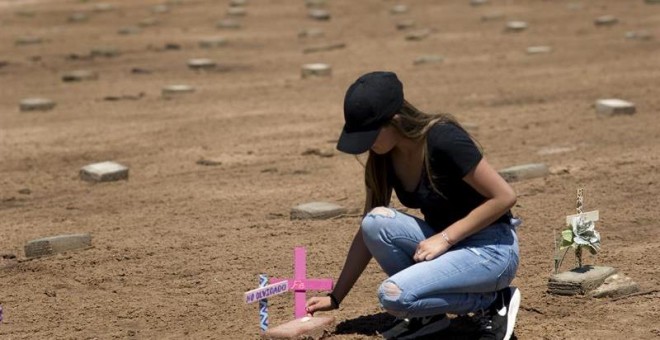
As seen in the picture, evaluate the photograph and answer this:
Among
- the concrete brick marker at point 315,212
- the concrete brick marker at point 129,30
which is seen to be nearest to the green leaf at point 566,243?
the concrete brick marker at point 315,212

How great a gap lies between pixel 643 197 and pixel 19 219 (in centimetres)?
405

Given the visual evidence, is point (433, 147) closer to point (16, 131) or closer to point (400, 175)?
point (400, 175)

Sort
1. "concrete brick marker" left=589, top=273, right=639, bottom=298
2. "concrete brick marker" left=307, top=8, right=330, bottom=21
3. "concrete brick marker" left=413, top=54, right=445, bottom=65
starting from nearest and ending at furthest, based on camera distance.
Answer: "concrete brick marker" left=589, top=273, right=639, bottom=298
"concrete brick marker" left=413, top=54, right=445, bottom=65
"concrete brick marker" left=307, top=8, right=330, bottom=21

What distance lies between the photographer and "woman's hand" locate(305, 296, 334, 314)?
520cm

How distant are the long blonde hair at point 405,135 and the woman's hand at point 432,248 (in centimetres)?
18

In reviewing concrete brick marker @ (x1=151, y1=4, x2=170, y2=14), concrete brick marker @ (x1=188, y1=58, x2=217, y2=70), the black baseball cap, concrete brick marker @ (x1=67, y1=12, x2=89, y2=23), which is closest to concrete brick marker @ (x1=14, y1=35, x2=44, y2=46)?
Answer: concrete brick marker @ (x1=67, y1=12, x2=89, y2=23)

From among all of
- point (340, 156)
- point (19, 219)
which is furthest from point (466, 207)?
point (340, 156)

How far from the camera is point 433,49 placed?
55.3 ft

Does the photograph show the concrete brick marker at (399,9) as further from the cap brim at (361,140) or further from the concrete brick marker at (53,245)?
the cap brim at (361,140)

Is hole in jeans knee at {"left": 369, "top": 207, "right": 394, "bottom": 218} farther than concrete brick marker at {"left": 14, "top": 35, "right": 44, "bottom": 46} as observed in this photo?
No

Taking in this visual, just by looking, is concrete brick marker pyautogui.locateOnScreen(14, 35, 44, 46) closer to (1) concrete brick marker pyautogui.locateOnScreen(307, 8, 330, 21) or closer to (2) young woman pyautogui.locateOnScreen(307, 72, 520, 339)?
(1) concrete brick marker pyautogui.locateOnScreen(307, 8, 330, 21)

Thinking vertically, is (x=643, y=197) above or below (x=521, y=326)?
below

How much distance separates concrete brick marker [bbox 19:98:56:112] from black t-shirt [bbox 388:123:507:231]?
8.70 meters

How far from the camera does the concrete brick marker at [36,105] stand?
1303 cm
